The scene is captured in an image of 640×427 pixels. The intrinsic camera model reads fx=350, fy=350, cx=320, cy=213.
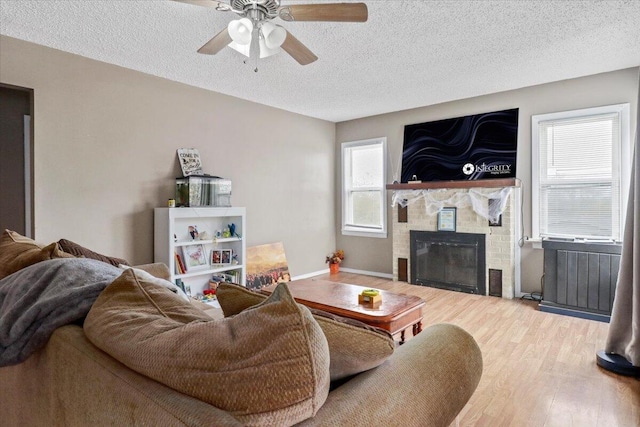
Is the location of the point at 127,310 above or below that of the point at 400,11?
below

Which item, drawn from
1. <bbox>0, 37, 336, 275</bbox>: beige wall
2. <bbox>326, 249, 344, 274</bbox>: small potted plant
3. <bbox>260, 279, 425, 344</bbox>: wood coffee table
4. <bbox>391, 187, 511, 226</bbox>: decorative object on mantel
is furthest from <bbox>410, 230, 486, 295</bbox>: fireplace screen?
<bbox>260, 279, 425, 344</bbox>: wood coffee table

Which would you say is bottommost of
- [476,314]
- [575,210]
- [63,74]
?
[476,314]

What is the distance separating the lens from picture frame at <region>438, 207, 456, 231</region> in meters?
4.68

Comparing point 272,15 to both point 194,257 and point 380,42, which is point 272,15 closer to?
point 380,42

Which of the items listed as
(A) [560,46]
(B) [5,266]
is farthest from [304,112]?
(B) [5,266]

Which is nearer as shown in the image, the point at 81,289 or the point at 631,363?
the point at 81,289

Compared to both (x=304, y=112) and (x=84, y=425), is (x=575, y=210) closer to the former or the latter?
(x=304, y=112)

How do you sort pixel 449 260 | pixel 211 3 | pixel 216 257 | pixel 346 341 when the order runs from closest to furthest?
pixel 346 341 → pixel 211 3 → pixel 216 257 → pixel 449 260

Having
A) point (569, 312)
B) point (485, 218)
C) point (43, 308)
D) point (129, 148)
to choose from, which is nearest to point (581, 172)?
point (485, 218)

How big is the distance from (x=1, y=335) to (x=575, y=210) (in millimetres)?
4840

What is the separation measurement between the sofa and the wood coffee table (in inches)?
44.8

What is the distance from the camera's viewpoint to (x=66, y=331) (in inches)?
40.3

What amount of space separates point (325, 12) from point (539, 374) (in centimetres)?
276

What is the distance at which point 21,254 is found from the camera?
170 centimetres
